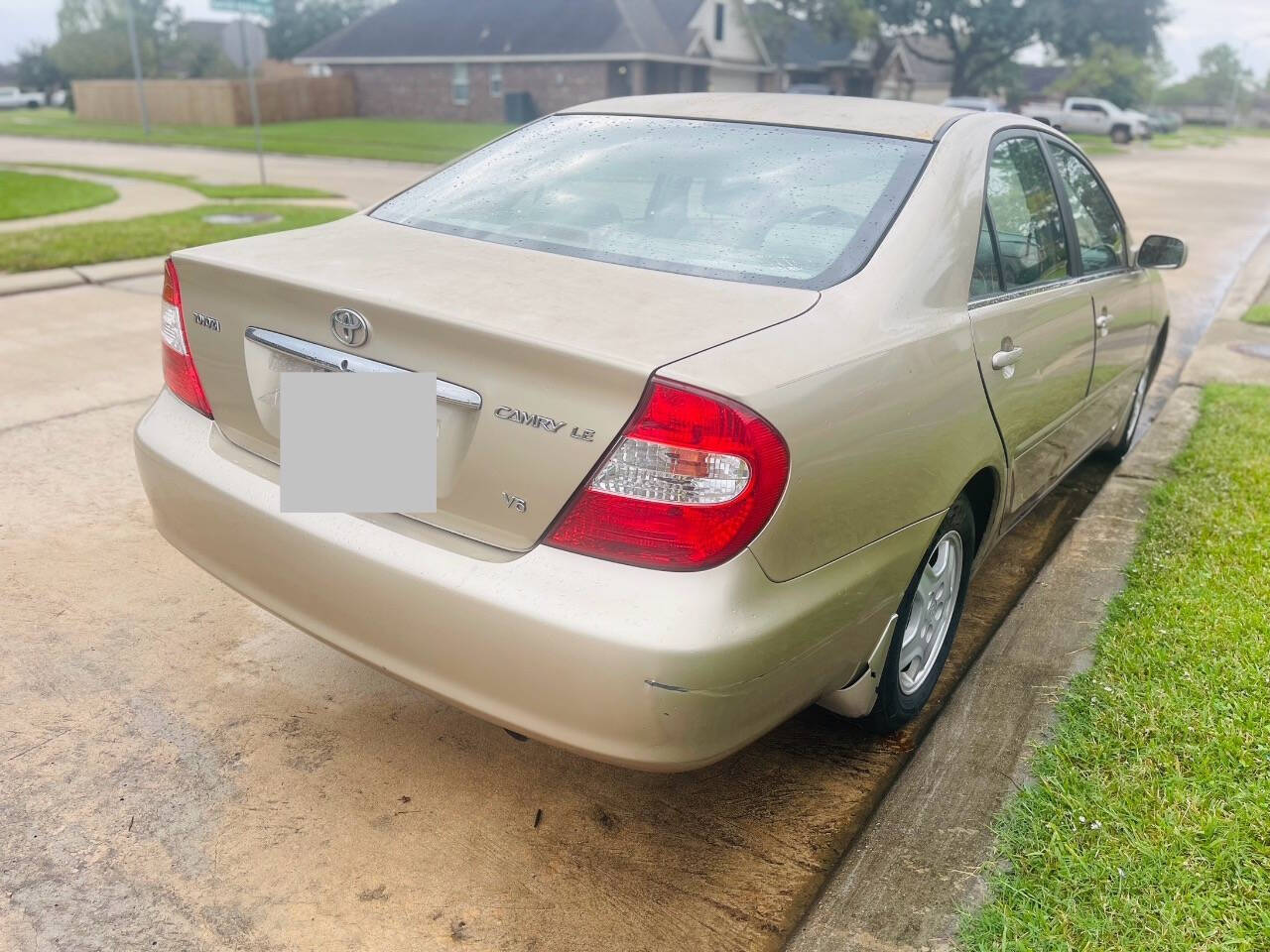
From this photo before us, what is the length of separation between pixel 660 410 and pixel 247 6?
1522cm

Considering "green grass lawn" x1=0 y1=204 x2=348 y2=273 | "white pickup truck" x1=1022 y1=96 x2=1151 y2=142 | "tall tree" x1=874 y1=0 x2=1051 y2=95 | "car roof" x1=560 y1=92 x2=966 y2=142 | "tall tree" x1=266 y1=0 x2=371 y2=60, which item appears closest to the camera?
"car roof" x1=560 y1=92 x2=966 y2=142

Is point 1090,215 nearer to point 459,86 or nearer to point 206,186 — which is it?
point 206,186

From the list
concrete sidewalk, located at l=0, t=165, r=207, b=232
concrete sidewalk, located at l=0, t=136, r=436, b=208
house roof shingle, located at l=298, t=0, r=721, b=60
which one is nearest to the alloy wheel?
concrete sidewalk, located at l=0, t=165, r=207, b=232

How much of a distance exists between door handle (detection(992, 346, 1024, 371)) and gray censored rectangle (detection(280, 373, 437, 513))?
1.44 meters

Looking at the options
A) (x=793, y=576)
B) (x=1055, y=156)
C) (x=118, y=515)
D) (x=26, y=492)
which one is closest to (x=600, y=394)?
(x=793, y=576)

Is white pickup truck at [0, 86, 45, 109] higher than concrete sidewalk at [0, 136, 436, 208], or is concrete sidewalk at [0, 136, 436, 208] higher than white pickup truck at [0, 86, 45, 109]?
concrete sidewalk at [0, 136, 436, 208]

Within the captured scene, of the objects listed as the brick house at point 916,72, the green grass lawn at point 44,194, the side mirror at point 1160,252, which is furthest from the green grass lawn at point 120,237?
the brick house at point 916,72

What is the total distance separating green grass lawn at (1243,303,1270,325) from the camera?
27.3 ft

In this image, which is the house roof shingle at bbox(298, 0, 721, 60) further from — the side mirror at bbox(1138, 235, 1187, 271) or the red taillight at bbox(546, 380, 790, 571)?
the red taillight at bbox(546, 380, 790, 571)

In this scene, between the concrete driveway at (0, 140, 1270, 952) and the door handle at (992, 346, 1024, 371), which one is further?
the door handle at (992, 346, 1024, 371)

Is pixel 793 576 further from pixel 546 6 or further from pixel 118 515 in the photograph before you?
pixel 546 6

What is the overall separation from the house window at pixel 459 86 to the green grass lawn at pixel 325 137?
5.18 metres

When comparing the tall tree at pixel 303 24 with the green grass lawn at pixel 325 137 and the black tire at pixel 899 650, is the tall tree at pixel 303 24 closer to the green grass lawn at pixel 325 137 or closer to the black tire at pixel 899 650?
the green grass lawn at pixel 325 137

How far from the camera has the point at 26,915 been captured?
7.20ft
